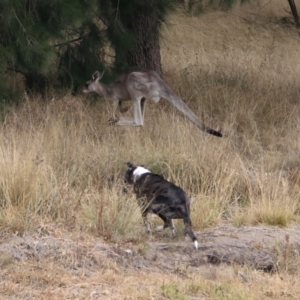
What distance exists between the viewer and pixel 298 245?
7668 millimetres

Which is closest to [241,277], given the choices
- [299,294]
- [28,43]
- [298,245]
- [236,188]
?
[299,294]

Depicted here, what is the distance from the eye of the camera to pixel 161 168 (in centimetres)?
967

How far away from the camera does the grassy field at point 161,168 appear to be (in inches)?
251

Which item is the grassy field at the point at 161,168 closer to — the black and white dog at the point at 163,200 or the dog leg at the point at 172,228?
the black and white dog at the point at 163,200

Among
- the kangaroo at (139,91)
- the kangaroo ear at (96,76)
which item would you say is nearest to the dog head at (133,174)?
the kangaroo at (139,91)

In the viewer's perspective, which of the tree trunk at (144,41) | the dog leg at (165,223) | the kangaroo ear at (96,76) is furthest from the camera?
the tree trunk at (144,41)

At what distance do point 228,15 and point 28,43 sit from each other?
55.4 feet

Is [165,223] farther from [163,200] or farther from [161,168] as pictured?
[161,168]

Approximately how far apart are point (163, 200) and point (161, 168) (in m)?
2.32

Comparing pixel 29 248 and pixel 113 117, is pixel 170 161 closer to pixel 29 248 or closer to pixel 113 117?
pixel 113 117

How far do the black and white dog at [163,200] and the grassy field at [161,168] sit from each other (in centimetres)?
16

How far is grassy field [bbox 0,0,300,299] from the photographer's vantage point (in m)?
6.37

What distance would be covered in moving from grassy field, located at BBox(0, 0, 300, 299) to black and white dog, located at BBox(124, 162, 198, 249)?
157 millimetres

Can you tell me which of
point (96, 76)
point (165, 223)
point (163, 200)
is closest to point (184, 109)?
point (96, 76)
